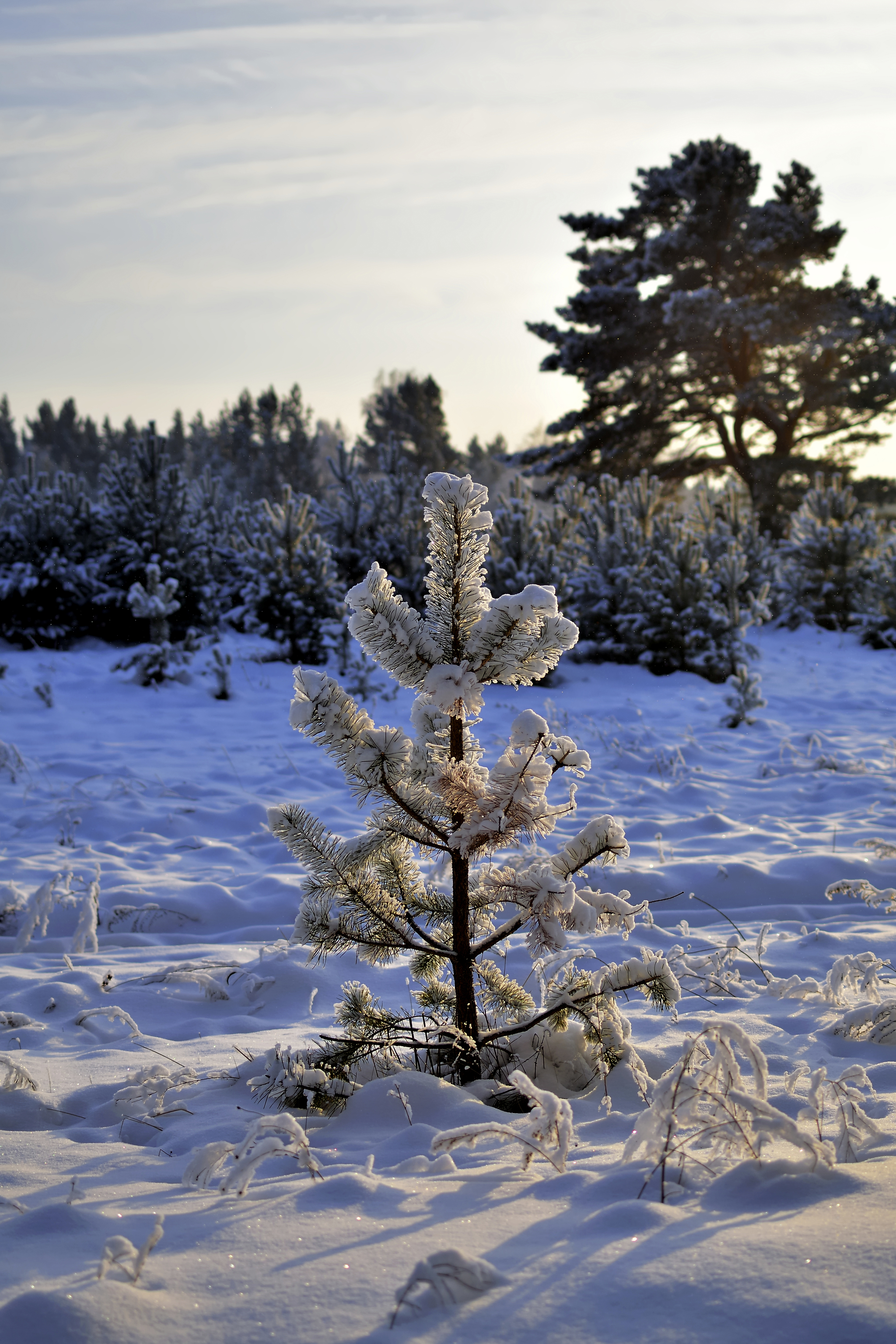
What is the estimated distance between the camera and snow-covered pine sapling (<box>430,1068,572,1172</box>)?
1619 millimetres

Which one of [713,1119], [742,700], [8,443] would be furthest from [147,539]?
[8,443]

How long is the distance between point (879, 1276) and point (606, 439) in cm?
2383

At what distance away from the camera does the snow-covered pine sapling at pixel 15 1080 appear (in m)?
2.26

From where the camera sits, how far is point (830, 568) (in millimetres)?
15328

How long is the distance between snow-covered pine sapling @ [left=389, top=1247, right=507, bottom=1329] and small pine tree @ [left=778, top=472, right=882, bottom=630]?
48.4 ft

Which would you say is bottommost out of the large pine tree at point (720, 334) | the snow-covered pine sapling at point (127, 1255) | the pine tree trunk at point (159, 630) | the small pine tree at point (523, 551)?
the snow-covered pine sapling at point (127, 1255)

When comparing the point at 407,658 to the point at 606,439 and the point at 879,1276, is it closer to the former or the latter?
the point at 879,1276

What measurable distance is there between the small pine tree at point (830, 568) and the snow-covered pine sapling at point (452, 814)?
13.7 metres

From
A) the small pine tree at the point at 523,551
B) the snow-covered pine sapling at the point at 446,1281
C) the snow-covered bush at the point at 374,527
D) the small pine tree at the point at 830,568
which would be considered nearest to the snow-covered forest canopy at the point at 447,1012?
the snow-covered pine sapling at the point at 446,1281

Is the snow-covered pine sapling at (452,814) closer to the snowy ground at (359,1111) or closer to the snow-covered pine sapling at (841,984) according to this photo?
the snowy ground at (359,1111)

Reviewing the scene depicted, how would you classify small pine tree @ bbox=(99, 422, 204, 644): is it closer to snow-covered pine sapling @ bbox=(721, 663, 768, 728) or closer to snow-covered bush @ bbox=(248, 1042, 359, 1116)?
snow-covered pine sapling @ bbox=(721, 663, 768, 728)

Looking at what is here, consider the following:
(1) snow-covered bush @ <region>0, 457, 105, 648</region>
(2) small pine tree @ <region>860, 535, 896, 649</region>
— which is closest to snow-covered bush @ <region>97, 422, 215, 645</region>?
(1) snow-covered bush @ <region>0, 457, 105, 648</region>

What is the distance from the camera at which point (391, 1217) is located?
4.81 feet

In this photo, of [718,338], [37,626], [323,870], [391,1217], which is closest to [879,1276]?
[391,1217]
